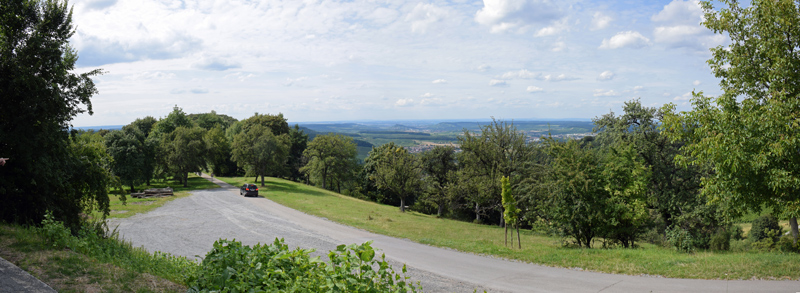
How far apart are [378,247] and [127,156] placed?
37276 mm

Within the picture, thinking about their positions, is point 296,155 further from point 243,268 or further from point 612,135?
point 243,268

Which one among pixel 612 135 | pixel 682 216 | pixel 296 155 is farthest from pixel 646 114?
pixel 296 155

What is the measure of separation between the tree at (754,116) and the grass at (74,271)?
48.9ft

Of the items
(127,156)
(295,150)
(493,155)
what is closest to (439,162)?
(493,155)

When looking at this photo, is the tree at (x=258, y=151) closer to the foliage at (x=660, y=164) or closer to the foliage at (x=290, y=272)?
the foliage at (x=660, y=164)

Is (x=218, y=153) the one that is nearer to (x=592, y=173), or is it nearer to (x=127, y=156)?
(x=127, y=156)

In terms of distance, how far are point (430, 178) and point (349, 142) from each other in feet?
52.8

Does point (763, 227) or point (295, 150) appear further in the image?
point (295, 150)

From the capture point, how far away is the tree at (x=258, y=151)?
48.2 meters

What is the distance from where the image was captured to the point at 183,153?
152 ft

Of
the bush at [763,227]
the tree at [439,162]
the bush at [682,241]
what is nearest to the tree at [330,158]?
the tree at [439,162]

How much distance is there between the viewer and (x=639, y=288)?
34.2ft

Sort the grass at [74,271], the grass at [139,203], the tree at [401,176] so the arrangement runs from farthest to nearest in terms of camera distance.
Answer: the tree at [401,176]
the grass at [139,203]
the grass at [74,271]

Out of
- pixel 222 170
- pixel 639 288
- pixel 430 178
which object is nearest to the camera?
pixel 639 288
